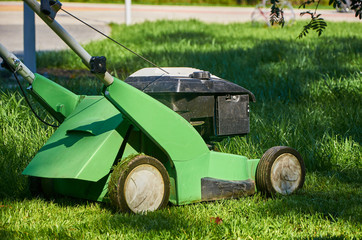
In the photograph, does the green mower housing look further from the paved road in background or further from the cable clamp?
the paved road in background

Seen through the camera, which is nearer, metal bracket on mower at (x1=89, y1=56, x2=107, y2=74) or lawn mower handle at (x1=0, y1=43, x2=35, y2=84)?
metal bracket on mower at (x1=89, y1=56, x2=107, y2=74)

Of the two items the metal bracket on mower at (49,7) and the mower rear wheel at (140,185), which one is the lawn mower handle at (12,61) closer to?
the metal bracket on mower at (49,7)

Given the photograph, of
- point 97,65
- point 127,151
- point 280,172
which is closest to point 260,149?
point 280,172

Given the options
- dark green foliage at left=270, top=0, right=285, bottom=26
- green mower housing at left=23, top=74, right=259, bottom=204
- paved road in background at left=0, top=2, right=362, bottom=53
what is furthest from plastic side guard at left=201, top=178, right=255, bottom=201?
paved road in background at left=0, top=2, right=362, bottom=53

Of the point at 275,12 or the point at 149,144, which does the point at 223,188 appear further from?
the point at 275,12

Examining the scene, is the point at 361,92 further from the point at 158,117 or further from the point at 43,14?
the point at 43,14

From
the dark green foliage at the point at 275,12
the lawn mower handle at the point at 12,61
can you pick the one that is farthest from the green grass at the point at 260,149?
the dark green foliage at the point at 275,12

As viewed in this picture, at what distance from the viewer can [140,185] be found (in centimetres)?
283

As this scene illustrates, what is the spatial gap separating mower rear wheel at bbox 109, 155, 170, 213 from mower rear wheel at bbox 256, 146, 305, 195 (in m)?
0.59

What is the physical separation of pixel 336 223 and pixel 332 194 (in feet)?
1.77

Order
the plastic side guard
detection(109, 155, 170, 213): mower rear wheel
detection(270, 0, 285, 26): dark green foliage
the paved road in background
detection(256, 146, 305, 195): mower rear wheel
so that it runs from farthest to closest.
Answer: the paved road in background, detection(270, 0, 285, 26): dark green foliage, detection(256, 146, 305, 195): mower rear wheel, the plastic side guard, detection(109, 155, 170, 213): mower rear wheel

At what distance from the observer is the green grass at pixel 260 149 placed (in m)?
2.70

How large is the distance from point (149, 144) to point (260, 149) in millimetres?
1004

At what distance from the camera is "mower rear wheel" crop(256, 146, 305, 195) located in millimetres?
3197
